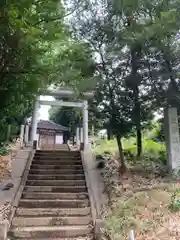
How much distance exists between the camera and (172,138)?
6.97 m

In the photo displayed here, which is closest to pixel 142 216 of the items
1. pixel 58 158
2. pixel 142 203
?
pixel 142 203

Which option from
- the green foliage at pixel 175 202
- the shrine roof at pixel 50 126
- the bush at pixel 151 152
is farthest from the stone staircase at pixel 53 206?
the shrine roof at pixel 50 126

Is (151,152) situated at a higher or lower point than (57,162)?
higher

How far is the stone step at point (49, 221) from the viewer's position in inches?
198

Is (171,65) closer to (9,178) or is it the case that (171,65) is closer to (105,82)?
(105,82)

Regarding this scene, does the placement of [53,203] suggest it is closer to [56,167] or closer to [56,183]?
[56,183]

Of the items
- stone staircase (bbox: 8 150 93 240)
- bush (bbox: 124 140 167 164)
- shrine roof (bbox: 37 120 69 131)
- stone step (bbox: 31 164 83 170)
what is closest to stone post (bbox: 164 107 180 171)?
bush (bbox: 124 140 167 164)

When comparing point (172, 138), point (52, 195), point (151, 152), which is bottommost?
point (52, 195)

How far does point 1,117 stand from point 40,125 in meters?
16.8

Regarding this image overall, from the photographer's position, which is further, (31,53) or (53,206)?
(53,206)

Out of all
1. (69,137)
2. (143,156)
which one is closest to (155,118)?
(143,156)

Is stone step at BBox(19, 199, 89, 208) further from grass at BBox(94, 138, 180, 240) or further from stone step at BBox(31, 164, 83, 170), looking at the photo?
stone step at BBox(31, 164, 83, 170)

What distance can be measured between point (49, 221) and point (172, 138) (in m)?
3.76

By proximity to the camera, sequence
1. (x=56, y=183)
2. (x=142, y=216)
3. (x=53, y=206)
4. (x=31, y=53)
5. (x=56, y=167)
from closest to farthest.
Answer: (x=142, y=216) → (x=31, y=53) → (x=53, y=206) → (x=56, y=183) → (x=56, y=167)
